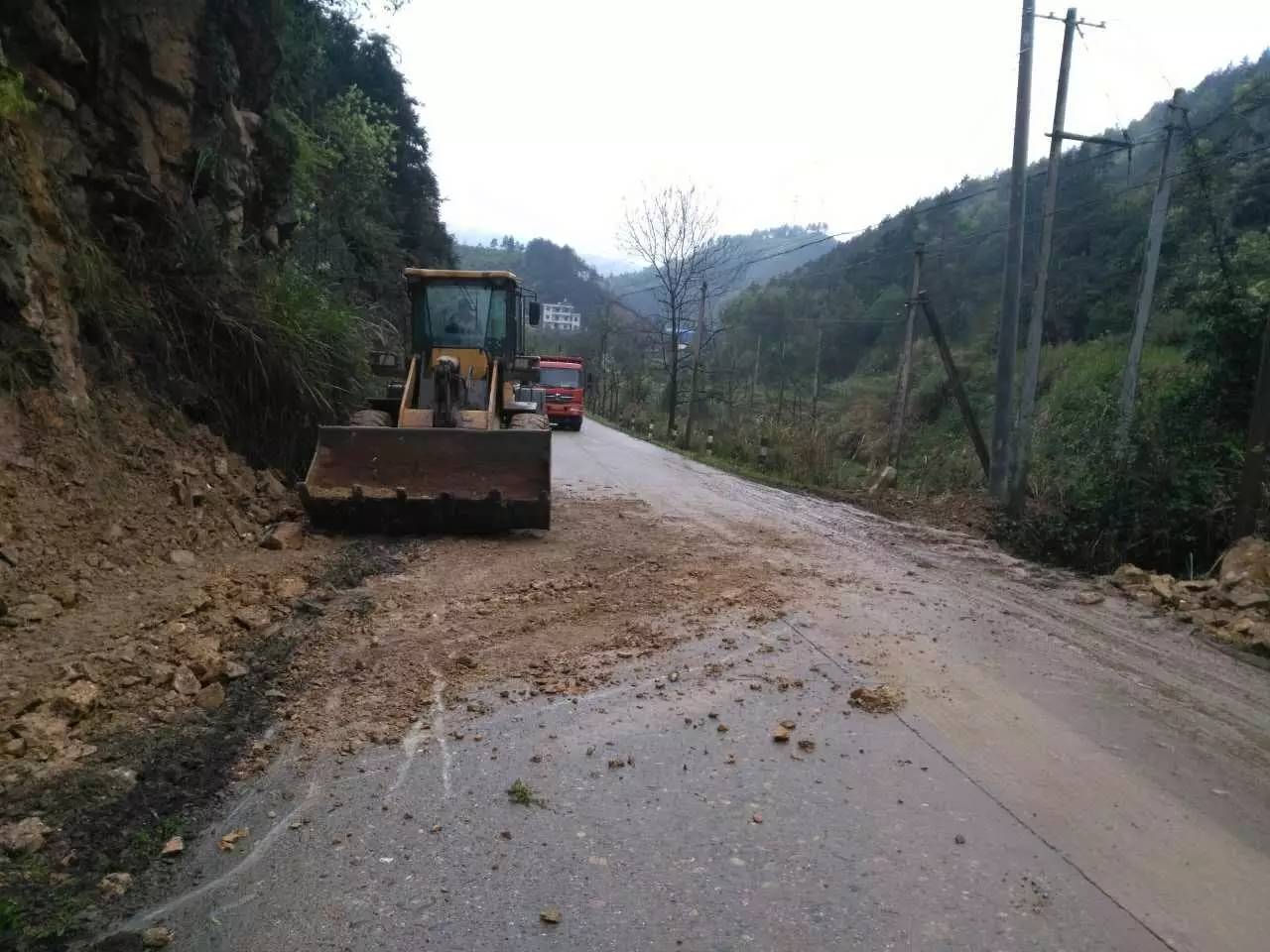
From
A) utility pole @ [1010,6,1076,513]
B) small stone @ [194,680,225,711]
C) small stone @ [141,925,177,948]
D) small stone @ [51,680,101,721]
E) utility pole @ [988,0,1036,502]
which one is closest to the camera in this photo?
small stone @ [141,925,177,948]

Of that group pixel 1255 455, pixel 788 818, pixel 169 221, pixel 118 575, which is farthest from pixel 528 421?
pixel 788 818

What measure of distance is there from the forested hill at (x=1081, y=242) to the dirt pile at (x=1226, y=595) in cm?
720

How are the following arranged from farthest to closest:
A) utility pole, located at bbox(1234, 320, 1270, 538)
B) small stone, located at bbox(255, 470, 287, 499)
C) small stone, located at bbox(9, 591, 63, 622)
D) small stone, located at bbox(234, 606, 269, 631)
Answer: small stone, located at bbox(255, 470, 287, 499) < utility pole, located at bbox(1234, 320, 1270, 538) < small stone, located at bbox(234, 606, 269, 631) < small stone, located at bbox(9, 591, 63, 622)

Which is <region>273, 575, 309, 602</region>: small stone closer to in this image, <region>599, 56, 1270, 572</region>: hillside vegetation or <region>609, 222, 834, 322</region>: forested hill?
<region>599, 56, 1270, 572</region>: hillside vegetation

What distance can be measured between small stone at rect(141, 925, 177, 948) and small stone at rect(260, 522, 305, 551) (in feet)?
17.5

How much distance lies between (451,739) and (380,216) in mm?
29777

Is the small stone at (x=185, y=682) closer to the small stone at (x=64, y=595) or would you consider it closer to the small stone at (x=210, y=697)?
the small stone at (x=210, y=697)

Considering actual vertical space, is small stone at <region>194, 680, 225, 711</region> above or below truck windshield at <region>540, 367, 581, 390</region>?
below

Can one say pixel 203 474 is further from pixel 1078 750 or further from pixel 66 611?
pixel 1078 750

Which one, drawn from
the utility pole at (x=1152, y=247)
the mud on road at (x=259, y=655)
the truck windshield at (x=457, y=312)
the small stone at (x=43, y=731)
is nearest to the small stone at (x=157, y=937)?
the mud on road at (x=259, y=655)

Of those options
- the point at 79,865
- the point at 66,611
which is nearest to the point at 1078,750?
the point at 79,865

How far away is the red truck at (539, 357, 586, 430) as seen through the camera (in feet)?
→ 107

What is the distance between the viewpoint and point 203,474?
8.25 metres

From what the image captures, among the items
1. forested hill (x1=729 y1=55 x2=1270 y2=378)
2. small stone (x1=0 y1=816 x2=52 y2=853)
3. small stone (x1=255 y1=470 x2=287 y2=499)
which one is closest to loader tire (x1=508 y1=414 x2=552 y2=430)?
small stone (x1=255 y1=470 x2=287 y2=499)
